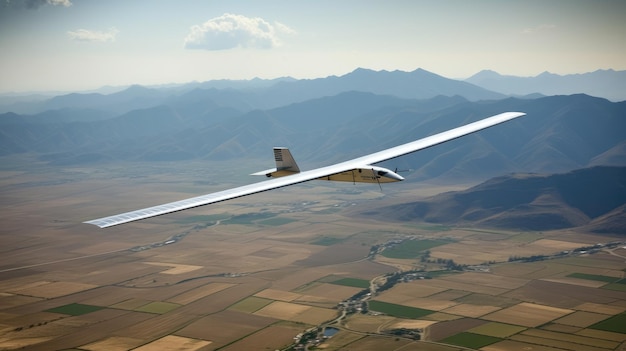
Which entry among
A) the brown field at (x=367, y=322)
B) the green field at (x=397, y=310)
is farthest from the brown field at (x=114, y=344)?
the green field at (x=397, y=310)

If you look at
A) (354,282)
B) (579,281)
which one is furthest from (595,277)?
(354,282)

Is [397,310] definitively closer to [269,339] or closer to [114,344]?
[269,339]

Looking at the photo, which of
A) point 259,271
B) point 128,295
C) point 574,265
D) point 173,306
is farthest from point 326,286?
point 574,265

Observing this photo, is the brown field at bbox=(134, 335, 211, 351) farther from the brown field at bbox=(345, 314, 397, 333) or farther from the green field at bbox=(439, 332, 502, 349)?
the green field at bbox=(439, 332, 502, 349)

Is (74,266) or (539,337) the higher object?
(74,266)

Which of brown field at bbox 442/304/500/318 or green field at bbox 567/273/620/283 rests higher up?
brown field at bbox 442/304/500/318

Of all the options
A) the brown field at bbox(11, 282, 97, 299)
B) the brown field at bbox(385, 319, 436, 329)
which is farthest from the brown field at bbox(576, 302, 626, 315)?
the brown field at bbox(11, 282, 97, 299)

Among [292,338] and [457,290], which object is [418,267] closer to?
[457,290]
